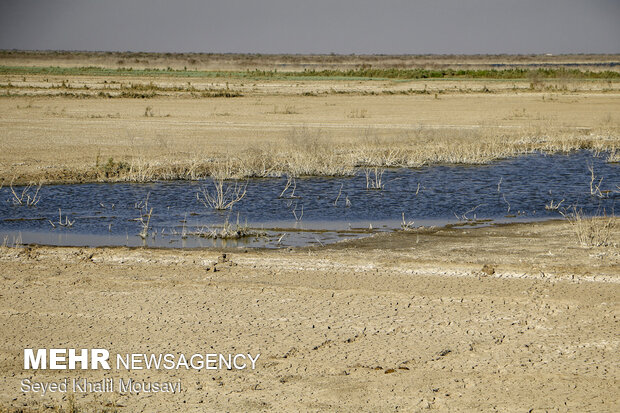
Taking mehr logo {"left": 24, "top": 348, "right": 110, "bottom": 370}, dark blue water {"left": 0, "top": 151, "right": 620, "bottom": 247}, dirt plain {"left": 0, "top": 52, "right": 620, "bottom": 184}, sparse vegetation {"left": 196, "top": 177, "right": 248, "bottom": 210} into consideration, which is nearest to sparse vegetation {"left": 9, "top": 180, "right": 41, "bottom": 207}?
dark blue water {"left": 0, "top": 151, "right": 620, "bottom": 247}

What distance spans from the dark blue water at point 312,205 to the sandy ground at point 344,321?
6.30ft

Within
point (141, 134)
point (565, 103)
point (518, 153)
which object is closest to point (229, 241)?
point (518, 153)

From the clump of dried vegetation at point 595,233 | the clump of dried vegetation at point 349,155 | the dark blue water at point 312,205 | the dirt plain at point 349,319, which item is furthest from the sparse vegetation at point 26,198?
the clump of dried vegetation at point 595,233

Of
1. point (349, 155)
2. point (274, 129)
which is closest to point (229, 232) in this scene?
point (349, 155)

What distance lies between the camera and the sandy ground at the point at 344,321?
655 centimetres

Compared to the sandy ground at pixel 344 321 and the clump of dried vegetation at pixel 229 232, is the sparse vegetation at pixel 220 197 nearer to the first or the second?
the clump of dried vegetation at pixel 229 232

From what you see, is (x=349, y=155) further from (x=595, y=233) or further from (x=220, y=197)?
(x=595, y=233)

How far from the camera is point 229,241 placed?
12.6m

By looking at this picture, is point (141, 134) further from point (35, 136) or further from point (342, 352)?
point (342, 352)

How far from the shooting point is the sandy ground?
258 inches

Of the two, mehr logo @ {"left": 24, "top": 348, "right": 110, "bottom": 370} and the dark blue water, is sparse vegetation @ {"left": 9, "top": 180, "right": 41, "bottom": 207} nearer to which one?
the dark blue water

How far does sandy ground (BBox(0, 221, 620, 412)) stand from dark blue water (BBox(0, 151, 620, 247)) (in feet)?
6.30

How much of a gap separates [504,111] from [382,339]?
3119cm

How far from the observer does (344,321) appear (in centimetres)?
823
